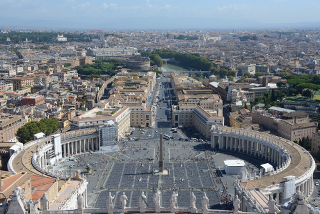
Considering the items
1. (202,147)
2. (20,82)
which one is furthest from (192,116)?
(20,82)

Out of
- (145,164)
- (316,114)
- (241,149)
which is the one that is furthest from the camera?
(316,114)

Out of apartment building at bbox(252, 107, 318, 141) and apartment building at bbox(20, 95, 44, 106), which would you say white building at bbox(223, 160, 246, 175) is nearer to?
apartment building at bbox(252, 107, 318, 141)

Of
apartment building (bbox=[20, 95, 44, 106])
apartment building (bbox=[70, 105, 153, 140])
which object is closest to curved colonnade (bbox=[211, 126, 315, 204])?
apartment building (bbox=[70, 105, 153, 140])

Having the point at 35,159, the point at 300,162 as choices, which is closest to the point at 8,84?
the point at 35,159

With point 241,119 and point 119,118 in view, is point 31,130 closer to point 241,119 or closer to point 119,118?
point 119,118

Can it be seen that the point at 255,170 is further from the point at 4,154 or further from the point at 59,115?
the point at 59,115

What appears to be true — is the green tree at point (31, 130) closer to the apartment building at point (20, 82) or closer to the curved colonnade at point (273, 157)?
the curved colonnade at point (273, 157)
